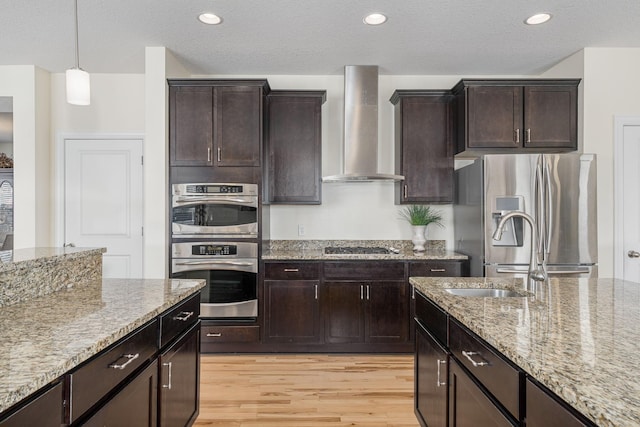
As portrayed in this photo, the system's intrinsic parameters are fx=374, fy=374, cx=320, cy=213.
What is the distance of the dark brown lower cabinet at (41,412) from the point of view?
33.0 inches

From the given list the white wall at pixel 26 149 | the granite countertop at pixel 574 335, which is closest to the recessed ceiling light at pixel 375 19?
the granite countertop at pixel 574 335

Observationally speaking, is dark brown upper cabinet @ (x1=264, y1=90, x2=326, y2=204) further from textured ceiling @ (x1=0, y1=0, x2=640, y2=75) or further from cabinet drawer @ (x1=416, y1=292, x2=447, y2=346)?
cabinet drawer @ (x1=416, y1=292, x2=447, y2=346)

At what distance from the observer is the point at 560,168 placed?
3094mm

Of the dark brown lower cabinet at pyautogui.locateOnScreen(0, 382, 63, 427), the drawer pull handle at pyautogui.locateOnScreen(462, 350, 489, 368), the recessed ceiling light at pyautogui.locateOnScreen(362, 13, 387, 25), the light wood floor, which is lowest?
the light wood floor

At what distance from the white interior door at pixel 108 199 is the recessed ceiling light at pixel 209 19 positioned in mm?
1695

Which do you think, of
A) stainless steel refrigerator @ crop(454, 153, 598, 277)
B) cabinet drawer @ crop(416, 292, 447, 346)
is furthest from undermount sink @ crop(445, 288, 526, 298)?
stainless steel refrigerator @ crop(454, 153, 598, 277)

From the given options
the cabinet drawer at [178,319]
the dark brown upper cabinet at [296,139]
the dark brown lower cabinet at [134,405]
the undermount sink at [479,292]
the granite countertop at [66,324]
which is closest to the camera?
the granite countertop at [66,324]

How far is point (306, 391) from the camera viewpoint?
107 inches

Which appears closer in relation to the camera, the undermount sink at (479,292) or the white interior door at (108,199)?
the undermount sink at (479,292)

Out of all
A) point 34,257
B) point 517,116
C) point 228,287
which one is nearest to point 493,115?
point 517,116

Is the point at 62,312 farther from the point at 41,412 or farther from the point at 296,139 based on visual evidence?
the point at 296,139

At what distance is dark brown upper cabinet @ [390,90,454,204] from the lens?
3.70m

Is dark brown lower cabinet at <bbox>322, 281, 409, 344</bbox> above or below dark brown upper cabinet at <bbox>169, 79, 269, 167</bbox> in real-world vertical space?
below

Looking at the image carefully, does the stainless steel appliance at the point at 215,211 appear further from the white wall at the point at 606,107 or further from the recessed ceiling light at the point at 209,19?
the white wall at the point at 606,107
